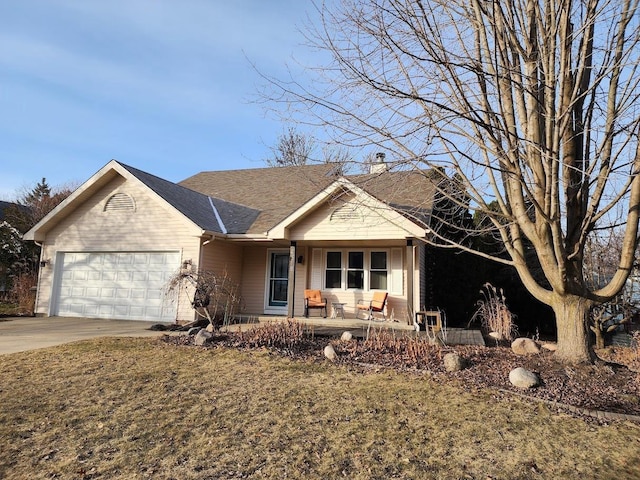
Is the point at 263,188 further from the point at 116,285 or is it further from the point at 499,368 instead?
the point at 499,368

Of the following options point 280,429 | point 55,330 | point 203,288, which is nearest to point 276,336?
point 203,288

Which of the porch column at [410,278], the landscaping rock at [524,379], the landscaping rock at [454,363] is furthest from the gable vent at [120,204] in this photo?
the landscaping rock at [524,379]

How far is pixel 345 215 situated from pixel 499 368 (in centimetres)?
654

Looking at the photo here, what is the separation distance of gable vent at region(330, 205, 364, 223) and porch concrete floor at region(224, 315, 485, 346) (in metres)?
2.87

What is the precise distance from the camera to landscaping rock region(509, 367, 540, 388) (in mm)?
5516

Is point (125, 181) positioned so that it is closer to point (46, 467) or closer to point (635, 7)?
point (46, 467)

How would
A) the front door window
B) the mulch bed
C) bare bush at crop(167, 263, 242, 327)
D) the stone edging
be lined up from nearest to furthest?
1. the stone edging
2. the mulch bed
3. bare bush at crop(167, 263, 242, 327)
4. the front door window

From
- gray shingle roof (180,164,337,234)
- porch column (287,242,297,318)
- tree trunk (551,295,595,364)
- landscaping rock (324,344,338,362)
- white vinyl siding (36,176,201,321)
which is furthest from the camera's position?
A: gray shingle roof (180,164,337,234)

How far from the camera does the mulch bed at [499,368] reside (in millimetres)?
5178

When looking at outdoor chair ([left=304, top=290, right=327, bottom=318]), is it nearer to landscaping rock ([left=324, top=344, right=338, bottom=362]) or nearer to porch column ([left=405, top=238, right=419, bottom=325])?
porch column ([left=405, top=238, right=419, bottom=325])

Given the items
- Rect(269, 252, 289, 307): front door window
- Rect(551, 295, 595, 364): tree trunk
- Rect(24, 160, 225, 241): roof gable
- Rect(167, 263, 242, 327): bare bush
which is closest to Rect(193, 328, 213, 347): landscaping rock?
Rect(167, 263, 242, 327): bare bush

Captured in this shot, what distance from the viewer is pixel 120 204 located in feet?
44.1

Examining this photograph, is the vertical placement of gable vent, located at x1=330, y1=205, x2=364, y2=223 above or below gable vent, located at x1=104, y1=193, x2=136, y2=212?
below

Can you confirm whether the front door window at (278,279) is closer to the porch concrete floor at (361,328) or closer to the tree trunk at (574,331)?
the porch concrete floor at (361,328)
